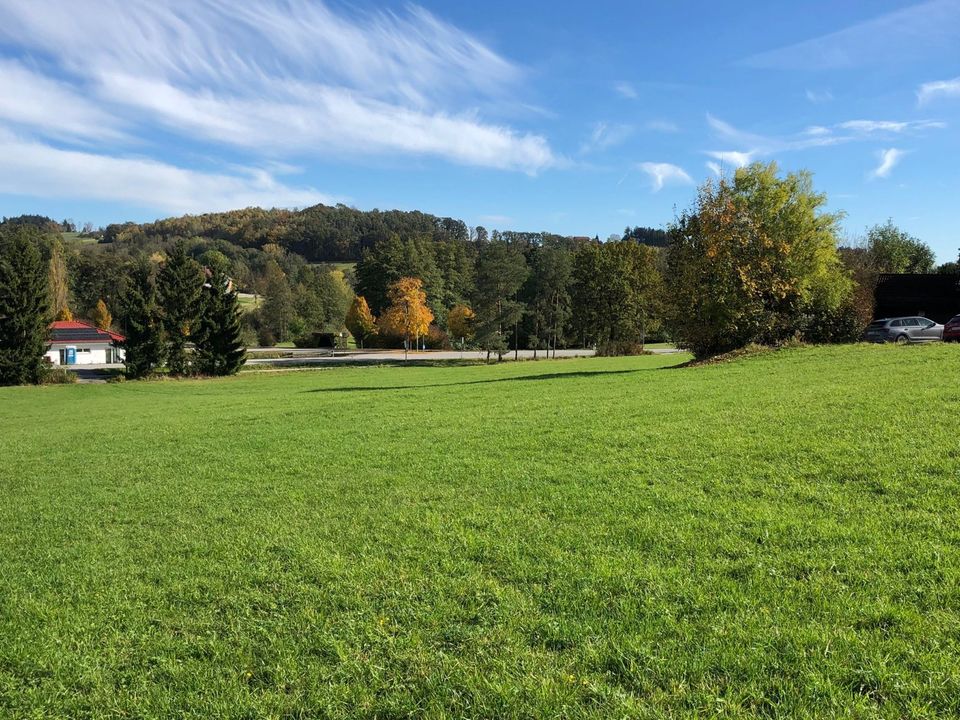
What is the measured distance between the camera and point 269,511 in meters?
7.20

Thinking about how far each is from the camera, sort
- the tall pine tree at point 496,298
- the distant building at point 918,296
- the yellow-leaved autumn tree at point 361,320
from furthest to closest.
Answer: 1. the yellow-leaved autumn tree at point 361,320
2. the tall pine tree at point 496,298
3. the distant building at point 918,296

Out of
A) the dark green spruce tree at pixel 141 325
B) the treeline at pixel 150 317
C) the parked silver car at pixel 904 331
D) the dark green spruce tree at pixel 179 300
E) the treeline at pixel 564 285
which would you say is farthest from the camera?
the dark green spruce tree at pixel 179 300

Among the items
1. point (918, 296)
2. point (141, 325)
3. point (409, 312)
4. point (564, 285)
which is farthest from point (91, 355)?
point (918, 296)

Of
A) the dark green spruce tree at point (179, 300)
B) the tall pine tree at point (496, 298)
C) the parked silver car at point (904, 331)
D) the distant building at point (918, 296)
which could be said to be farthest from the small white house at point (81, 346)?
the distant building at point (918, 296)

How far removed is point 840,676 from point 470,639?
2.14m

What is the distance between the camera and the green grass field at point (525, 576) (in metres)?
3.30

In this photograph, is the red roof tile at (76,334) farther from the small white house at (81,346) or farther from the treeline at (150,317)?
the treeline at (150,317)

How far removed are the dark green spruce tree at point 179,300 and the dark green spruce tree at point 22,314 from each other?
7455 millimetres

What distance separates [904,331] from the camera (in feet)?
85.1

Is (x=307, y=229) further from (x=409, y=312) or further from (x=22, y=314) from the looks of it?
(x=22, y=314)

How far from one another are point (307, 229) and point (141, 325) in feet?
400

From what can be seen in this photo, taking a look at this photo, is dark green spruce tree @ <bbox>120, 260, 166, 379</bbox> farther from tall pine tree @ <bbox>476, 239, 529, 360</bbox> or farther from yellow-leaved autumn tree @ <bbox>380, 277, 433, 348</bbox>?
yellow-leaved autumn tree @ <bbox>380, 277, 433, 348</bbox>

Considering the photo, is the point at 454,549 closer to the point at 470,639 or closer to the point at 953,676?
the point at 470,639

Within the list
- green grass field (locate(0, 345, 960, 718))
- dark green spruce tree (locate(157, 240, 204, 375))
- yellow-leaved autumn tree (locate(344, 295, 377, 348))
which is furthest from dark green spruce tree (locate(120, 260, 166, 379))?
yellow-leaved autumn tree (locate(344, 295, 377, 348))
